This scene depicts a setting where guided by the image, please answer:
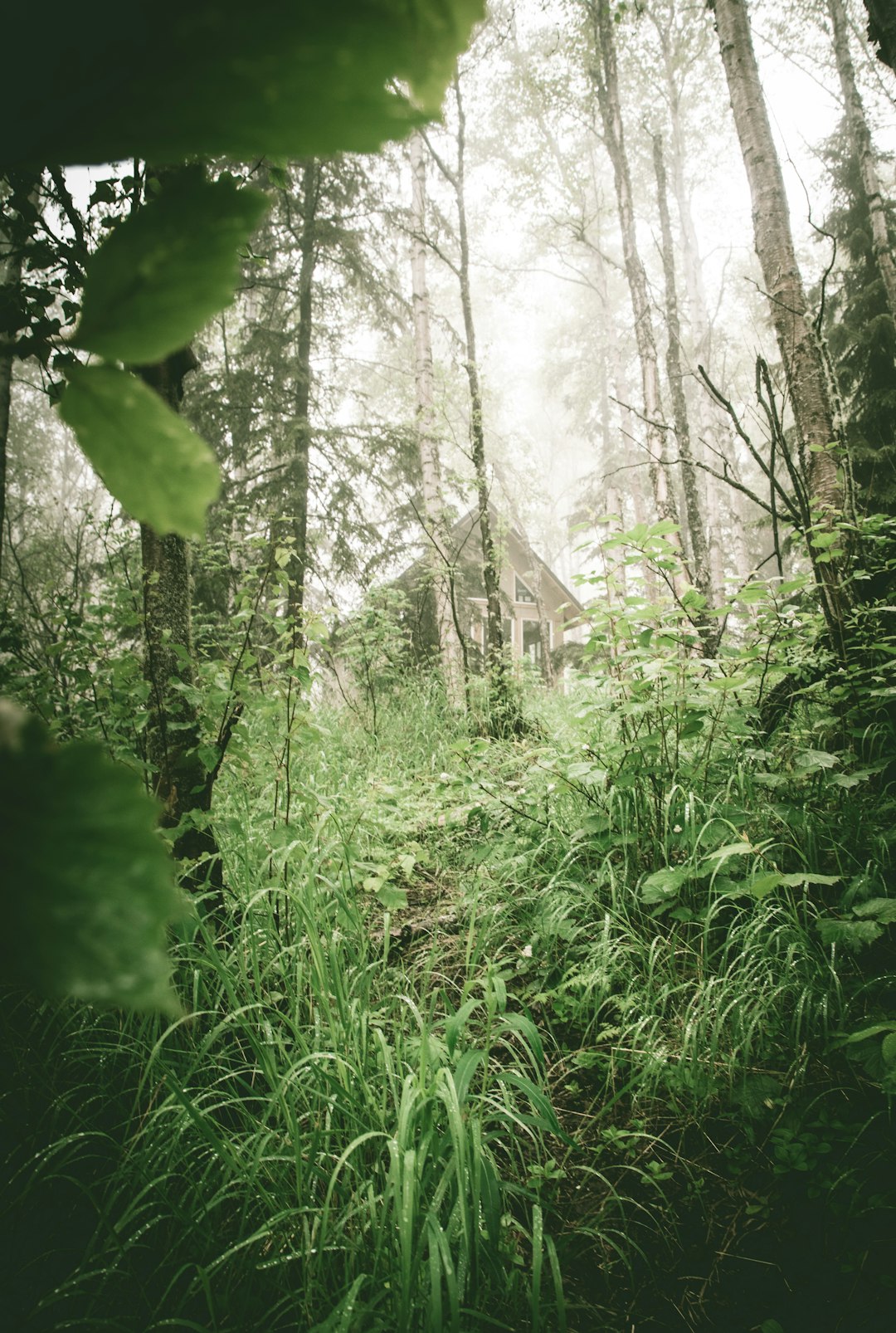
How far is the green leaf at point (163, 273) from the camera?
21 centimetres

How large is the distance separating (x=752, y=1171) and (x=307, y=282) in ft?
35.6

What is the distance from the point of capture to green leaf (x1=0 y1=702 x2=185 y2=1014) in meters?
0.16

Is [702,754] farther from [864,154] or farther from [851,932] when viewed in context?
[864,154]

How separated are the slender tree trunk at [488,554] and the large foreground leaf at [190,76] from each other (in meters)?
4.87

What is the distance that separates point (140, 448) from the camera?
0.80 feet

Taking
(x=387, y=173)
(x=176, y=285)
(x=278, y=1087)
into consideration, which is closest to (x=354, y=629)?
(x=278, y=1087)

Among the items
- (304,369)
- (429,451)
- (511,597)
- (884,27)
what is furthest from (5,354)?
(511,597)

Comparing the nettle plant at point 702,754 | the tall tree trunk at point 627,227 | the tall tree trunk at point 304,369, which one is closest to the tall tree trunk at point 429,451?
the tall tree trunk at point 304,369

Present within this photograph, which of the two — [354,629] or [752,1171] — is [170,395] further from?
[354,629]

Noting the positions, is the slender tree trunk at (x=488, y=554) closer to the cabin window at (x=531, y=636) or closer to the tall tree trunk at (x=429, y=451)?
the tall tree trunk at (x=429, y=451)

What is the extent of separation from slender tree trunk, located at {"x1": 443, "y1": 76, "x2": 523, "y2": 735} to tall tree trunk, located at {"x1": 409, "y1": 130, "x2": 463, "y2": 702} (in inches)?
18.6

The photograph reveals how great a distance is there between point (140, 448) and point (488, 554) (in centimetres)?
598

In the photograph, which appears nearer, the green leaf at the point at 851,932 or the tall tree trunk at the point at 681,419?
the green leaf at the point at 851,932

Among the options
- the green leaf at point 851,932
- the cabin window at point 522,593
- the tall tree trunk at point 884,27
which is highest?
the cabin window at point 522,593
